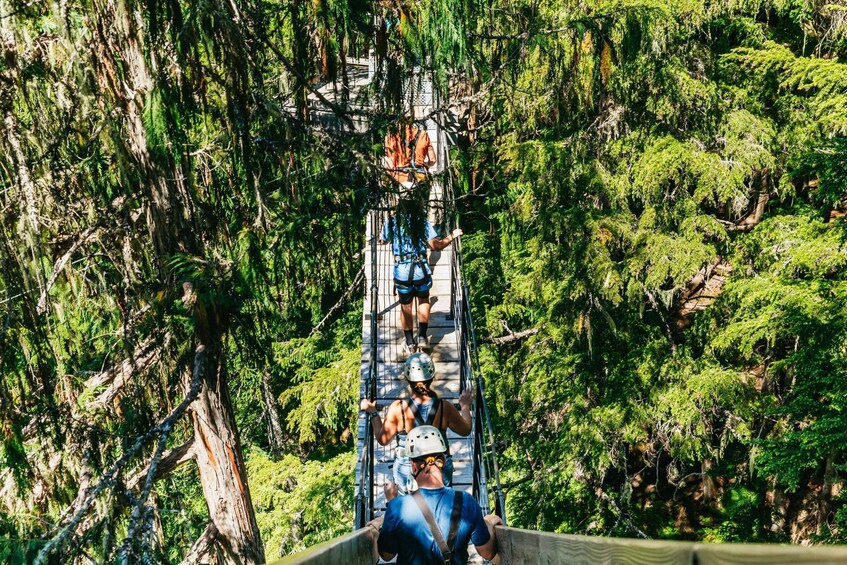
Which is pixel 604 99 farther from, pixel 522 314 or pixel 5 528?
pixel 5 528

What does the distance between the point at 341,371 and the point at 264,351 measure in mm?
5835

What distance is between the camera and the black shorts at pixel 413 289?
21.7 ft

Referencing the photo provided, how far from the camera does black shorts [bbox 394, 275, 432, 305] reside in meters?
6.62

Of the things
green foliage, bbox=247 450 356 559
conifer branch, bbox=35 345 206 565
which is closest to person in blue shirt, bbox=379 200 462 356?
conifer branch, bbox=35 345 206 565

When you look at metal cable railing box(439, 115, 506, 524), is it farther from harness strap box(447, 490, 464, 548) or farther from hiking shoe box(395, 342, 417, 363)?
harness strap box(447, 490, 464, 548)

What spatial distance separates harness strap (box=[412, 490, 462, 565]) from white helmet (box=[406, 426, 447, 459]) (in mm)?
248

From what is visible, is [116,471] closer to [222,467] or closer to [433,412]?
[222,467]

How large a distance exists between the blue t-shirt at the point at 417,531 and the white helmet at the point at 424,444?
0.78 ft

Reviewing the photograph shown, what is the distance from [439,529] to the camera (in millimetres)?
3047

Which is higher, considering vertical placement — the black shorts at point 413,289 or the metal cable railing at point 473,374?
the black shorts at point 413,289

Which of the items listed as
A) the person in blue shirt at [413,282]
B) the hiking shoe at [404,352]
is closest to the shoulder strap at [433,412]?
the person in blue shirt at [413,282]

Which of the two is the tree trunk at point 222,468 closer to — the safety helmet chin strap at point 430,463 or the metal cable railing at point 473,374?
the metal cable railing at point 473,374

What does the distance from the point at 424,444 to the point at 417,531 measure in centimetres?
40

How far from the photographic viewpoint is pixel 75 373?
15.7 ft
